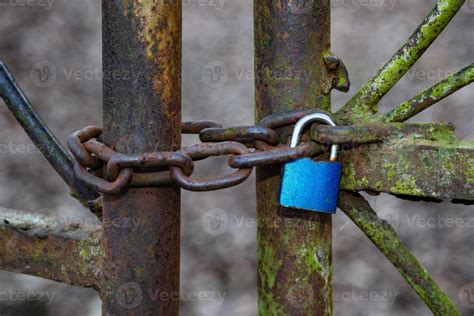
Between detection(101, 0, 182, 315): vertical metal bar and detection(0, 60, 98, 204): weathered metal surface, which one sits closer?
detection(101, 0, 182, 315): vertical metal bar

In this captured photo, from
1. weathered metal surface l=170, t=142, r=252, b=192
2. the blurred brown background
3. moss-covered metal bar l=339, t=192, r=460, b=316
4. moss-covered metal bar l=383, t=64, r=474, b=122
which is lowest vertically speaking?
the blurred brown background

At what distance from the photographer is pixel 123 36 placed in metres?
0.86

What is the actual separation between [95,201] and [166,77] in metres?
0.18

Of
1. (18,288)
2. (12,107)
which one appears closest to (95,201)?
(12,107)

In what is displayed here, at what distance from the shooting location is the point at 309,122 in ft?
2.85

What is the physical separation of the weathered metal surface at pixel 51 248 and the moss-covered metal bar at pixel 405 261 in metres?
0.29

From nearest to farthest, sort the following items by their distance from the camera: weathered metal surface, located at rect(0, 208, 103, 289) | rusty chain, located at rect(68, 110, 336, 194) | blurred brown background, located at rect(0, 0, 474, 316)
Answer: rusty chain, located at rect(68, 110, 336, 194) → weathered metal surface, located at rect(0, 208, 103, 289) → blurred brown background, located at rect(0, 0, 474, 316)

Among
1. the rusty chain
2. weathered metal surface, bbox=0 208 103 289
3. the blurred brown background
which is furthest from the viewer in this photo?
the blurred brown background

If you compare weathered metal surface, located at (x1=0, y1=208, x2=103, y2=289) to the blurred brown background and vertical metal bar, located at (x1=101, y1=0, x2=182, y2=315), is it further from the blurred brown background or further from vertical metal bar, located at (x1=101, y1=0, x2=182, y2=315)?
the blurred brown background

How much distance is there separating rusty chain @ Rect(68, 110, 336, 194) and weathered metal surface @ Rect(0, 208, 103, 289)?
5.3 inches

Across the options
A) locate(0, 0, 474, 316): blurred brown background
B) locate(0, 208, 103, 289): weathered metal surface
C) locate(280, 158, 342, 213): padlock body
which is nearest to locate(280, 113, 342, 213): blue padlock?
locate(280, 158, 342, 213): padlock body

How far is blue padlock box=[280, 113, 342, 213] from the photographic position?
33.9 inches

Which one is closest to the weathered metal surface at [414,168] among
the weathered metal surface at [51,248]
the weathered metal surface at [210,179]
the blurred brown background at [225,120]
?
the weathered metal surface at [210,179]

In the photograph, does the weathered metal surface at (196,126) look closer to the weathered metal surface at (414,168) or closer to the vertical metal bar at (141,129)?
the vertical metal bar at (141,129)
